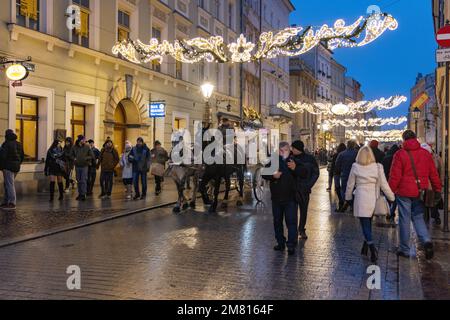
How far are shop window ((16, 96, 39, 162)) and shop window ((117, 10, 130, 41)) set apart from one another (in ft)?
19.0

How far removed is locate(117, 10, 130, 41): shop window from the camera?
20094 millimetres

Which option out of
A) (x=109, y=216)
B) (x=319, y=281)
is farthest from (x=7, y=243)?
(x=319, y=281)

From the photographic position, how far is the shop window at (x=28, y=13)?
48.3 ft

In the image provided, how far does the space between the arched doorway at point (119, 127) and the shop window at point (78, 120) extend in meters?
2.44

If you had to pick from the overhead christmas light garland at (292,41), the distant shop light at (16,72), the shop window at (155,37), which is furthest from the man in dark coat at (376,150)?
the shop window at (155,37)

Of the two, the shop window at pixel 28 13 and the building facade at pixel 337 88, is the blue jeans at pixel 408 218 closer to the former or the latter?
the shop window at pixel 28 13

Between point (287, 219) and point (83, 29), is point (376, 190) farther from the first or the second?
point (83, 29)

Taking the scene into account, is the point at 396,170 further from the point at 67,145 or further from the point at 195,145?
the point at 67,145

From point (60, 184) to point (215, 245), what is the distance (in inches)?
293

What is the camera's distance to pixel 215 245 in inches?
308

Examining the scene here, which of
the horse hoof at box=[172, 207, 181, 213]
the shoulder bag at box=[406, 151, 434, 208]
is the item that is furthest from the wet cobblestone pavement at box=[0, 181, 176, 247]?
the shoulder bag at box=[406, 151, 434, 208]

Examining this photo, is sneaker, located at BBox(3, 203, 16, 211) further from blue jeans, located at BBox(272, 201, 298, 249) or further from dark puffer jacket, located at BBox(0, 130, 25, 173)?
blue jeans, located at BBox(272, 201, 298, 249)

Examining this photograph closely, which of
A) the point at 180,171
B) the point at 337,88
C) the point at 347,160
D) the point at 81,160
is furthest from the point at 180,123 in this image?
the point at 337,88
